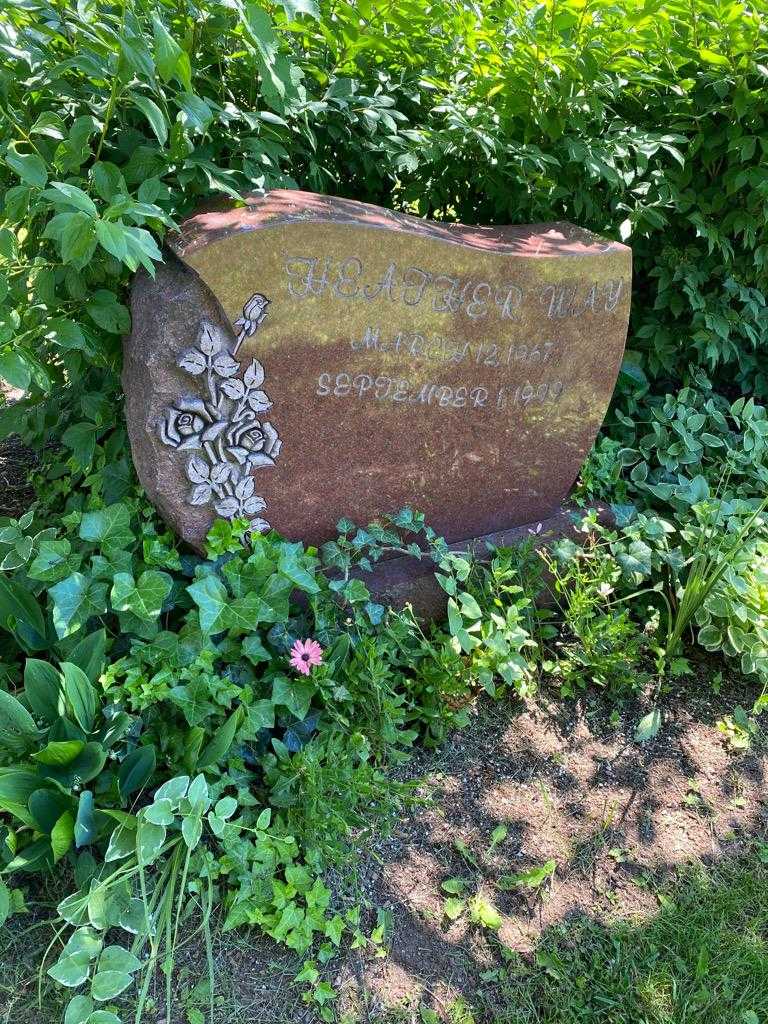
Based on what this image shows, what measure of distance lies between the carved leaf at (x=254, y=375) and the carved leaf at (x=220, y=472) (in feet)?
0.80

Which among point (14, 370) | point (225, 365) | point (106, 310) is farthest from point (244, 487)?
point (14, 370)

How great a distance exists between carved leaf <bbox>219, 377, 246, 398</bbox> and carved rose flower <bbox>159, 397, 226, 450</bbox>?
6cm

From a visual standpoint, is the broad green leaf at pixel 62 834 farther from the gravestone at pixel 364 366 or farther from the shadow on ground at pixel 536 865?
the gravestone at pixel 364 366

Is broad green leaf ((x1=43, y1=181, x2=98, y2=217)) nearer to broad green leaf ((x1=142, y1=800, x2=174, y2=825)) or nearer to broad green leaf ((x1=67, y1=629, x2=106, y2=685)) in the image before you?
broad green leaf ((x1=67, y1=629, x2=106, y2=685))

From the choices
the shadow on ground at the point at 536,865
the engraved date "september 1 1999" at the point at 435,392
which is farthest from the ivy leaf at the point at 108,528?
the shadow on ground at the point at 536,865

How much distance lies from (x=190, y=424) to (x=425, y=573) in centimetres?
94

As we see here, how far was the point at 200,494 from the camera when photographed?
2.42 meters

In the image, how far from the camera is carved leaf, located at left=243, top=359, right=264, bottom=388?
2.35 metres

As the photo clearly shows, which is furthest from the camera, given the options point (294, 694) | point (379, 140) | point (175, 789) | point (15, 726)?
point (379, 140)

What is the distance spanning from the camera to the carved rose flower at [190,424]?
2.30 m

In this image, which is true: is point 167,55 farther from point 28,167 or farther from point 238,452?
point 238,452

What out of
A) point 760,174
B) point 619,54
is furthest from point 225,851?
point 760,174

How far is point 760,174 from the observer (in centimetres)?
308

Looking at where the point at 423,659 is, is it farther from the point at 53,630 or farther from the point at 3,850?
the point at 3,850
